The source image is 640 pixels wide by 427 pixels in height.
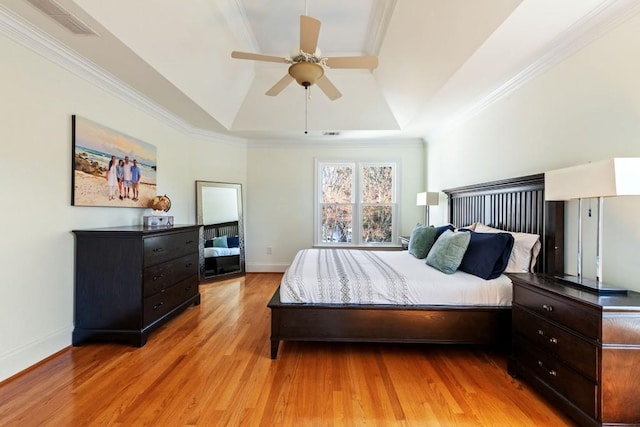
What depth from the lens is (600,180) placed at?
61.9 inches

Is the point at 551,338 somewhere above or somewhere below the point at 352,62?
below

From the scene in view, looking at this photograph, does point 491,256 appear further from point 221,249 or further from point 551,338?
point 221,249

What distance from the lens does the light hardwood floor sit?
170 centimetres

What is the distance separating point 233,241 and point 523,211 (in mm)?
Answer: 4291

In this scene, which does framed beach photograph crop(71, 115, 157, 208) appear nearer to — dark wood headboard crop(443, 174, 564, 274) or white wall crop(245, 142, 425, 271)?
white wall crop(245, 142, 425, 271)

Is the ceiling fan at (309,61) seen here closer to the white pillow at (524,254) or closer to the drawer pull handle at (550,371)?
the white pillow at (524,254)

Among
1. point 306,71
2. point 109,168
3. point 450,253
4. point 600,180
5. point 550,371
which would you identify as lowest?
point 550,371

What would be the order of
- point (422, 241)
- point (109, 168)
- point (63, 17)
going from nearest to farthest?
point (63, 17)
point (109, 168)
point (422, 241)

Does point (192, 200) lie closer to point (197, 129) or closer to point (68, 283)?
point (197, 129)

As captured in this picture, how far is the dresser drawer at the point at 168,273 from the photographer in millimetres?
2668

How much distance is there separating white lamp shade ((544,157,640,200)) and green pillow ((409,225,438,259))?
1.52m

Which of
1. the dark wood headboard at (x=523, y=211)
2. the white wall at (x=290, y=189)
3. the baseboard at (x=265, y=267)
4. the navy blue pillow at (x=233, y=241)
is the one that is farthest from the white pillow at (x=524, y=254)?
the navy blue pillow at (x=233, y=241)

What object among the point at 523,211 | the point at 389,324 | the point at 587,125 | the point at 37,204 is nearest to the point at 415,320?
the point at 389,324

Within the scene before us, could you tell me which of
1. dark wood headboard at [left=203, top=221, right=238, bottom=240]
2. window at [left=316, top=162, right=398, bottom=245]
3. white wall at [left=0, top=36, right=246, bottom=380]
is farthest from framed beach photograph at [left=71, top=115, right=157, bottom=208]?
window at [left=316, top=162, right=398, bottom=245]
